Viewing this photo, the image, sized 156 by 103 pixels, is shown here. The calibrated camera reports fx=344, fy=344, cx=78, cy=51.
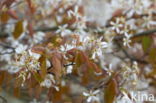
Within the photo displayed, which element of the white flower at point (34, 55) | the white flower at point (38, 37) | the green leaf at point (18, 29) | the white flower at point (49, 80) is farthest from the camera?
the white flower at point (38, 37)

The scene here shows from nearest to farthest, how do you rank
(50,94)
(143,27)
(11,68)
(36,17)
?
(50,94) < (11,68) < (143,27) < (36,17)

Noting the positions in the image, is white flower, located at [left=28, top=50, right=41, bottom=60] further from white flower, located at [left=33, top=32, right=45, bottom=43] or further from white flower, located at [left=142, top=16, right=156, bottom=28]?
white flower, located at [left=142, top=16, right=156, bottom=28]

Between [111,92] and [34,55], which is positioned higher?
[34,55]

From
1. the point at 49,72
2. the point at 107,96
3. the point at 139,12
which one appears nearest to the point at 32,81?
the point at 49,72

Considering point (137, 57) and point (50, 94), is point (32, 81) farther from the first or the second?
point (137, 57)

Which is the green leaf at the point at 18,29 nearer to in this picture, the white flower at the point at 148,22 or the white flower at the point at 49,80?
the white flower at the point at 49,80

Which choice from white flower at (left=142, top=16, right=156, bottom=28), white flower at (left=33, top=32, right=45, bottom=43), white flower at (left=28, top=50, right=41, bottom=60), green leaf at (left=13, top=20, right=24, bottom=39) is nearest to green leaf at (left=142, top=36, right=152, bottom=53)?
white flower at (left=142, top=16, right=156, bottom=28)

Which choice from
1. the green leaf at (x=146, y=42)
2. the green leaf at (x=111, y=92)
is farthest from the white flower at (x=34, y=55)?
the green leaf at (x=146, y=42)

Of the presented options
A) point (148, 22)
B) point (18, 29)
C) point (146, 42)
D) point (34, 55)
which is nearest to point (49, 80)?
point (34, 55)

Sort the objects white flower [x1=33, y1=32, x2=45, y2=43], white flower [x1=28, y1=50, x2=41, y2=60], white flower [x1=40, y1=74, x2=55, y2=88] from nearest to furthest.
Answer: white flower [x1=28, y1=50, x2=41, y2=60], white flower [x1=40, y1=74, x2=55, y2=88], white flower [x1=33, y1=32, x2=45, y2=43]

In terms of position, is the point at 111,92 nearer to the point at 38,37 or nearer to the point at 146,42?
the point at 146,42

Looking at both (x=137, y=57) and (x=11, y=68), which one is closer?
(x=11, y=68)
